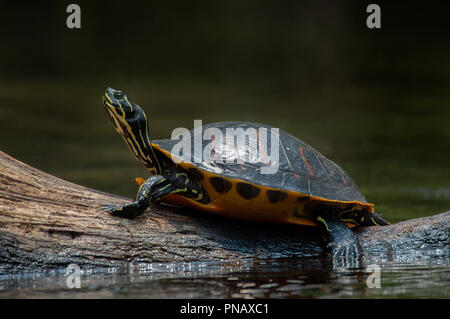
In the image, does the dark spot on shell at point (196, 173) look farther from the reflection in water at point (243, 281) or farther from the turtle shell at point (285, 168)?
the reflection in water at point (243, 281)

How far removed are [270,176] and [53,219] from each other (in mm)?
1117

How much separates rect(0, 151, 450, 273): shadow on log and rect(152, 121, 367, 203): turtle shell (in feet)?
1.00

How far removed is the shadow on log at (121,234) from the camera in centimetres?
285

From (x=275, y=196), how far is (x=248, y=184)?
16 centimetres

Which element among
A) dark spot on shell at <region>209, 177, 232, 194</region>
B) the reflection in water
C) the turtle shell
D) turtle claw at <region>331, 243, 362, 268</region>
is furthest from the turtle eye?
turtle claw at <region>331, 243, 362, 268</region>

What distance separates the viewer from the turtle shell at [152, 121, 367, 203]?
123 inches

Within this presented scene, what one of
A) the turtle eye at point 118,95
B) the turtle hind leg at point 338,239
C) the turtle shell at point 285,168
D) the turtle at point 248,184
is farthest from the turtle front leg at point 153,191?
the turtle hind leg at point 338,239

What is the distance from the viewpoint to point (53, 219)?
2.93m

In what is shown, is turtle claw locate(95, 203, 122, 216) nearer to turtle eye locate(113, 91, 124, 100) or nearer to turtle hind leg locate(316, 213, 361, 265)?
turtle eye locate(113, 91, 124, 100)

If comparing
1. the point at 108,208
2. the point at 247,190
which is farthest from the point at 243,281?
the point at 108,208

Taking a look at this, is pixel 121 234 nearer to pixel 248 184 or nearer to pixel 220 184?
pixel 220 184
